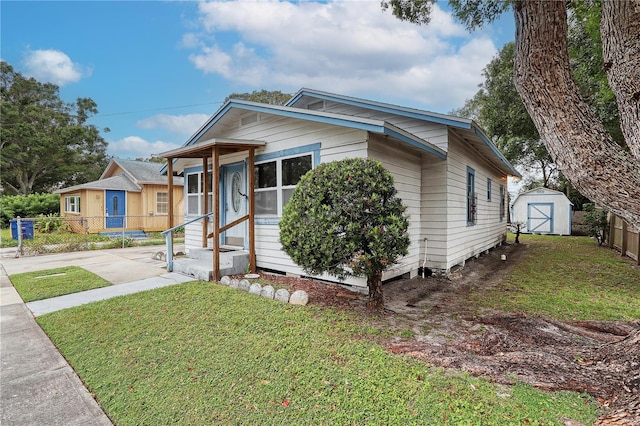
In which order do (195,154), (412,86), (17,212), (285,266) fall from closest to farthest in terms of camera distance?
(285,266), (195,154), (412,86), (17,212)

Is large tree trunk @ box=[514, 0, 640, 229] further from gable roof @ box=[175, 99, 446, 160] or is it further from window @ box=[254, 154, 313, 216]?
window @ box=[254, 154, 313, 216]

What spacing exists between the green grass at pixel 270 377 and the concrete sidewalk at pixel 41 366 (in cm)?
10

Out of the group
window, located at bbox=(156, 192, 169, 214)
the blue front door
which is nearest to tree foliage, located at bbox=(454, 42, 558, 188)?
window, located at bbox=(156, 192, 169, 214)

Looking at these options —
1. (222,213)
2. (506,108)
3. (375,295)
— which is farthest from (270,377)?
(506,108)

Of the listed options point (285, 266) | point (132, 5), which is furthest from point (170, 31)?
point (285, 266)

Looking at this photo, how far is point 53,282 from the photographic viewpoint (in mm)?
6172

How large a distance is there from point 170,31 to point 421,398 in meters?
14.2

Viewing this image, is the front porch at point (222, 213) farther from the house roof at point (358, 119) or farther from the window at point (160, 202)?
the window at point (160, 202)

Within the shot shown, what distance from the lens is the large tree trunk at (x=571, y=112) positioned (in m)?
2.64

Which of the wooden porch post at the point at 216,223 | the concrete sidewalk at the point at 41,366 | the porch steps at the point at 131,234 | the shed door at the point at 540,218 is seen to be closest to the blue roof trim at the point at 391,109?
the wooden porch post at the point at 216,223

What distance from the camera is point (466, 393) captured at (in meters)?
2.42

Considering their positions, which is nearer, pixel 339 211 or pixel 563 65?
pixel 563 65

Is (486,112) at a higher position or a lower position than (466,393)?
higher

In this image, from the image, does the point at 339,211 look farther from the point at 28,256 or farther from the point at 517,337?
the point at 28,256
